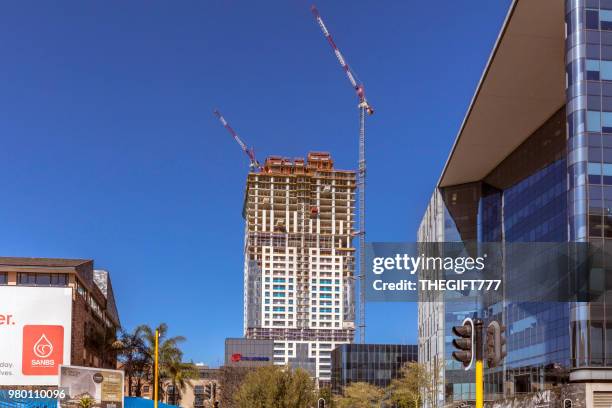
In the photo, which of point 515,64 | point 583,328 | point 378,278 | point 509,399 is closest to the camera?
point 378,278

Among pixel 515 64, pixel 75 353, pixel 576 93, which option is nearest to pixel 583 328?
pixel 576 93

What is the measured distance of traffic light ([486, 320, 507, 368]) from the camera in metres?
14.9

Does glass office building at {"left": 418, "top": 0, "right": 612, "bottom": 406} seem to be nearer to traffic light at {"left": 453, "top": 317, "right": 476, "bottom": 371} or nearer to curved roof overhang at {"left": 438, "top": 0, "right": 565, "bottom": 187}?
curved roof overhang at {"left": 438, "top": 0, "right": 565, "bottom": 187}

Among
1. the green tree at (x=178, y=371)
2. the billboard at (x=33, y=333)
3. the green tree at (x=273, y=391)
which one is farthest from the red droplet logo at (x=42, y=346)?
the green tree at (x=178, y=371)

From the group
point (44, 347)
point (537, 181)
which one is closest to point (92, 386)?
point (44, 347)

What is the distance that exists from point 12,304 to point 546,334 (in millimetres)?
46677

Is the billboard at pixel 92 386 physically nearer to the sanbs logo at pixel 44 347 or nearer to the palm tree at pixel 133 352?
the sanbs logo at pixel 44 347

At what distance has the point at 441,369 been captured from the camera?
299 ft

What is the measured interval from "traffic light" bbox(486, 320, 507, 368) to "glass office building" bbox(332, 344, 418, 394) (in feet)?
511

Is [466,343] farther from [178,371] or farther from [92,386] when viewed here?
[178,371]

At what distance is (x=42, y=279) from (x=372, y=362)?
9914cm

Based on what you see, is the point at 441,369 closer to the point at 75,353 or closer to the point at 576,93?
the point at 75,353

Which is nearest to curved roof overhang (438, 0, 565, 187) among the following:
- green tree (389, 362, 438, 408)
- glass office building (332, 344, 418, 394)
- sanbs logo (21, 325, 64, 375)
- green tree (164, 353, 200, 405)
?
green tree (389, 362, 438, 408)

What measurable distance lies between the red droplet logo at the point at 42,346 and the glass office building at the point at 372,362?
9807 centimetres
